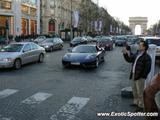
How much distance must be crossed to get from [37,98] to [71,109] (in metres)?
1.63

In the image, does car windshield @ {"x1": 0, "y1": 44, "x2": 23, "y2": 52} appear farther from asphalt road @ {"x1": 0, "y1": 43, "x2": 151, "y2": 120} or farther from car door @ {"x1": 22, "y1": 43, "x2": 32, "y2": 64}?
asphalt road @ {"x1": 0, "y1": 43, "x2": 151, "y2": 120}

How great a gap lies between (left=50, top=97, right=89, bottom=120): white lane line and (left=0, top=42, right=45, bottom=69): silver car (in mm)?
7268

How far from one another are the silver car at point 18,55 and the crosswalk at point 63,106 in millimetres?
5410

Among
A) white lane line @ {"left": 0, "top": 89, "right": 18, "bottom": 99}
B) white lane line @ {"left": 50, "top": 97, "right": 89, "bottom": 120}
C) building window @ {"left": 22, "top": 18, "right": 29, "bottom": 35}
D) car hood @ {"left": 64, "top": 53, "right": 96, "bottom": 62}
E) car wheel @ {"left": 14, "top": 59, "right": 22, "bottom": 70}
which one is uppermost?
building window @ {"left": 22, "top": 18, "right": 29, "bottom": 35}

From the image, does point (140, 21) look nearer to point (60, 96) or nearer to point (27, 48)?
point (27, 48)

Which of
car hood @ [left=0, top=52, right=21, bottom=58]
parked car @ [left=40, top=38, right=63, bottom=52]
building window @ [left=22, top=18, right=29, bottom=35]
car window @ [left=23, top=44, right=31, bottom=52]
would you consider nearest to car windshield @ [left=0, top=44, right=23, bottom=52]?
car window @ [left=23, top=44, right=31, bottom=52]

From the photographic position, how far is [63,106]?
7.80m

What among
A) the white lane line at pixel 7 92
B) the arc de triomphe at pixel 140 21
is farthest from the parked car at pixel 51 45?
the arc de triomphe at pixel 140 21

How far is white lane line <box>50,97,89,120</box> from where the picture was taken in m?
6.75

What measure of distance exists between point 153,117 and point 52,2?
83.5 meters

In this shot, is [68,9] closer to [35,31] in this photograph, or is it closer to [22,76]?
[35,31]

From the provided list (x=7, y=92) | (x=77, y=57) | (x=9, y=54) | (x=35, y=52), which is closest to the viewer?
(x=7, y=92)

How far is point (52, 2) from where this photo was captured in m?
84.8

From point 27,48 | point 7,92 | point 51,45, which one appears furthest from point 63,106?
point 51,45
